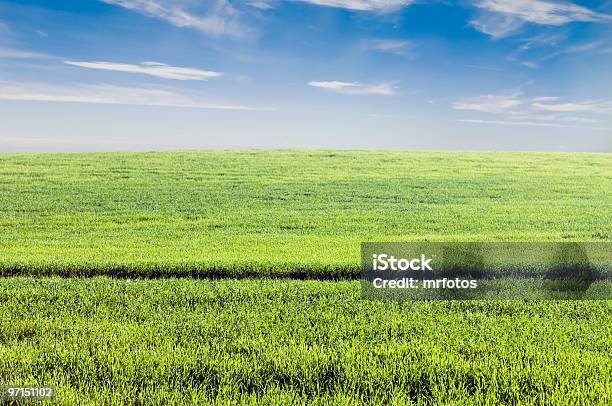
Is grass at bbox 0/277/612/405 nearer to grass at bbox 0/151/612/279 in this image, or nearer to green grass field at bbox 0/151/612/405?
green grass field at bbox 0/151/612/405

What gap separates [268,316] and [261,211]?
10.6 m

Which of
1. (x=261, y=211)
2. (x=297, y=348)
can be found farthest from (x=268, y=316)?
(x=261, y=211)

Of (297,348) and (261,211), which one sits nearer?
(297,348)


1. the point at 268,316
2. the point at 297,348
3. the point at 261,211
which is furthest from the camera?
the point at 261,211

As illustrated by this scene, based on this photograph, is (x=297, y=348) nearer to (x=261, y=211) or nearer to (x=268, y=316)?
(x=268, y=316)

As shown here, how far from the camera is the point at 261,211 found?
17.3 meters

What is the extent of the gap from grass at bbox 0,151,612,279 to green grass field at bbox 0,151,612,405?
0.29ft

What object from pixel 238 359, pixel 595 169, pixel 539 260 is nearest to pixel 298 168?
→ pixel 595 169

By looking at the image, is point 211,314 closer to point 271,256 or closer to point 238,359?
point 238,359

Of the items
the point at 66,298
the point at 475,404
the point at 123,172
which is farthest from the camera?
the point at 123,172

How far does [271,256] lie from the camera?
34.8 ft

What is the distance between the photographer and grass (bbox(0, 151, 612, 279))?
10516 mm

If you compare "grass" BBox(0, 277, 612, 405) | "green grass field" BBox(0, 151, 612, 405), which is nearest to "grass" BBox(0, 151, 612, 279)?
"green grass field" BBox(0, 151, 612, 405)

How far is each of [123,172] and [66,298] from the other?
76.9 feet
